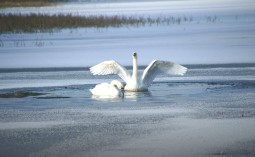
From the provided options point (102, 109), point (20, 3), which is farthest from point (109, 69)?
point (20, 3)

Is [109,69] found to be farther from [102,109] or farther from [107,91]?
[102,109]

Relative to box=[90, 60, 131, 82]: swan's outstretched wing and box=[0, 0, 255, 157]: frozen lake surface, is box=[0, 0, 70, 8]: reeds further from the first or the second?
box=[90, 60, 131, 82]: swan's outstretched wing

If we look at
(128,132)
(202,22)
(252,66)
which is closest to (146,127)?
(128,132)

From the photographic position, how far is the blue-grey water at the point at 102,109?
933 cm

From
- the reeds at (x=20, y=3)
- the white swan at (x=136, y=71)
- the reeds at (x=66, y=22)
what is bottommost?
the reeds at (x=20, y=3)

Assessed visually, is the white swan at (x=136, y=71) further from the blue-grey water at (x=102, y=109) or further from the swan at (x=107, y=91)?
the swan at (x=107, y=91)

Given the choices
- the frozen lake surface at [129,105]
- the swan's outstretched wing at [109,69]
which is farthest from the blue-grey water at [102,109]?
the swan's outstretched wing at [109,69]

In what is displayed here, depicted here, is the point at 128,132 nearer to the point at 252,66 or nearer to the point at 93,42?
the point at 252,66

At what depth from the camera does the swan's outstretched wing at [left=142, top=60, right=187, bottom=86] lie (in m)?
15.1

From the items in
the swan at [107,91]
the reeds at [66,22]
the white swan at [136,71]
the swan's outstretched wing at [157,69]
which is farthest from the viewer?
the reeds at [66,22]

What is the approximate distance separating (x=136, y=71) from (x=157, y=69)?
0.69 meters

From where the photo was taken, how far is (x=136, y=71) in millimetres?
15031

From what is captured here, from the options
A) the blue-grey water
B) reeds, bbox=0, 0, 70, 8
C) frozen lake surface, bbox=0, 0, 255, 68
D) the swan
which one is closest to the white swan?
the blue-grey water

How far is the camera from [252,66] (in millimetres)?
18484
